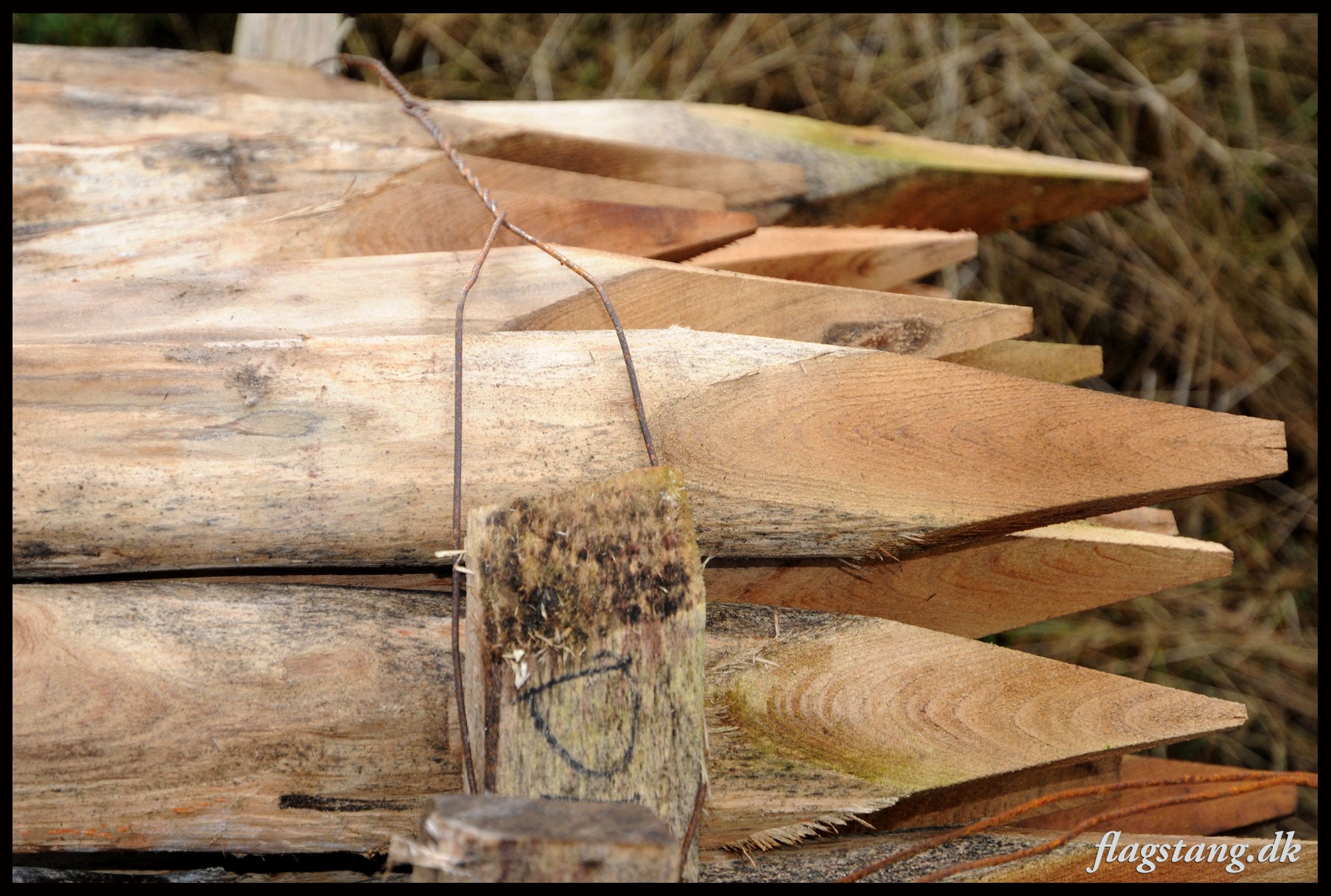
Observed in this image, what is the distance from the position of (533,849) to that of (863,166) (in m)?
1.47

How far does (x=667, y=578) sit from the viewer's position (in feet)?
3.43

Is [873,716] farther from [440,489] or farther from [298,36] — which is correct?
[298,36]

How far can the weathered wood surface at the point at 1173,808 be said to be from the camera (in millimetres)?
1638

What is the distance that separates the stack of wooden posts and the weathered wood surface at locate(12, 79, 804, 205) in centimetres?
5

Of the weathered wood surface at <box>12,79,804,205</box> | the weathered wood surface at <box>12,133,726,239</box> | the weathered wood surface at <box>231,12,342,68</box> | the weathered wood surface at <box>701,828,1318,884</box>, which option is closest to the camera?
the weathered wood surface at <box>701,828,1318,884</box>

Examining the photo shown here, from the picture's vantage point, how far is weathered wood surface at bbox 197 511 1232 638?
140 centimetres

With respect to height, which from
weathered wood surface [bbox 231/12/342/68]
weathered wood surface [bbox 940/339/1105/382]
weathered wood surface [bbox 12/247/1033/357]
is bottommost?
weathered wood surface [bbox 940/339/1105/382]

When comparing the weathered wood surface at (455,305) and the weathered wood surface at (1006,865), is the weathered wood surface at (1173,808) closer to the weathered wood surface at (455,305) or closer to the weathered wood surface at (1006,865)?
the weathered wood surface at (1006,865)

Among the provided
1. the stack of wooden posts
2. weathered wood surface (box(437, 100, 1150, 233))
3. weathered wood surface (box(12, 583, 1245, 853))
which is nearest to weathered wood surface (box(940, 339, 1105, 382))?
the stack of wooden posts

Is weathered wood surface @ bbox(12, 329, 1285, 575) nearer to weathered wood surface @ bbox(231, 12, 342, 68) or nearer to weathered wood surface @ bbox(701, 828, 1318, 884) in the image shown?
weathered wood surface @ bbox(701, 828, 1318, 884)

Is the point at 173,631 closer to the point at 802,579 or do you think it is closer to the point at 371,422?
the point at 371,422

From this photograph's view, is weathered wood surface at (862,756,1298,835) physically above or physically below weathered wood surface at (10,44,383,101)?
below

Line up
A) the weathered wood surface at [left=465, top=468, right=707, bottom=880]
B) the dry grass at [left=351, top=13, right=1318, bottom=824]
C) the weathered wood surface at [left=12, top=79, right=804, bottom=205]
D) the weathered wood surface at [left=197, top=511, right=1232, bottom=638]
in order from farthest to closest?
the dry grass at [left=351, top=13, right=1318, bottom=824], the weathered wood surface at [left=12, top=79, right=804, bottom=205], the weathered wood surface at [left=197, top=511, right=1232, bottom=638], the weathered wood surface at [left=465, top=468, right=707, bottom=880]
